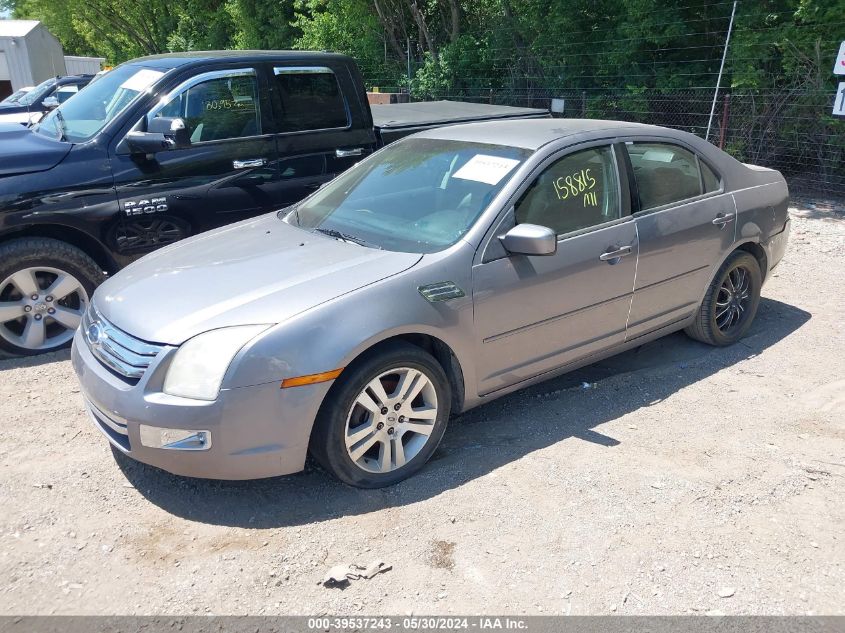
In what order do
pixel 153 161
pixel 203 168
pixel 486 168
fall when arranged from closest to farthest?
pixel 486 168, pixel 153 161, pixel 203 168

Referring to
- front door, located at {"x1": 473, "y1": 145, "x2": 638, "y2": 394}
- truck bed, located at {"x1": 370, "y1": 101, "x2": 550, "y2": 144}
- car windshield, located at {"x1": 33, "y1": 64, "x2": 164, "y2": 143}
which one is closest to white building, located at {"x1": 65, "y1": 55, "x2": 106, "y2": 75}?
truck bed, located at {"x1": 370, "y1": 101, "x2": 550, "y2": 144}

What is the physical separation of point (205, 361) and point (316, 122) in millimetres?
3626

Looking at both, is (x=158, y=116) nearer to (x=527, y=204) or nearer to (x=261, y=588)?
(x=527, y=204)

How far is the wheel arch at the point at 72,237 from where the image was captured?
16.5 ft

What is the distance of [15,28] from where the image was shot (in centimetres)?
2581

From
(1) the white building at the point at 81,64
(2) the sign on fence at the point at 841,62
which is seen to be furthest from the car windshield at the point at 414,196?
(1) the white building at the point at 81,64

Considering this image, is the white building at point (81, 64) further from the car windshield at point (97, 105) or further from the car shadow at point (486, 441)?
the car shadow at point (486, 441)

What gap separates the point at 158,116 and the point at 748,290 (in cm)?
454

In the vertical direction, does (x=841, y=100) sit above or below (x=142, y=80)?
below

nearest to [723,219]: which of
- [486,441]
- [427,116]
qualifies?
[486,441]

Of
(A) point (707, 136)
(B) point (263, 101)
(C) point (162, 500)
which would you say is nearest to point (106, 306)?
(C) point (162, 500)

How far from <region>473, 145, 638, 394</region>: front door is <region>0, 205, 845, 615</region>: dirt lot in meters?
0.43

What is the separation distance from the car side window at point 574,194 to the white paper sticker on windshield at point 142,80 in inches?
128

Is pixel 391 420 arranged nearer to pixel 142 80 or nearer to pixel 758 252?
pixel 758 252
